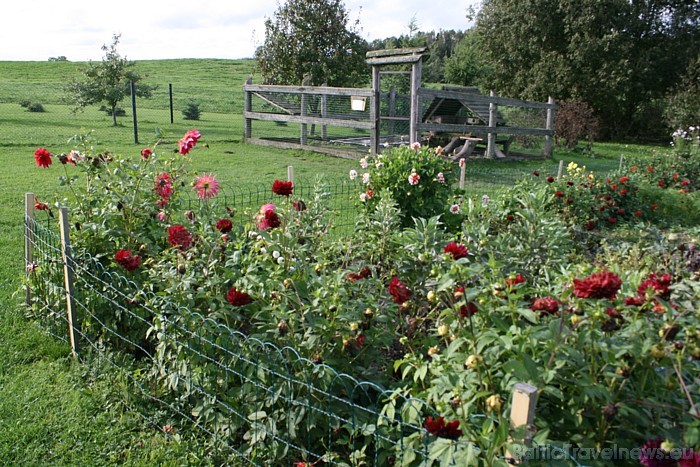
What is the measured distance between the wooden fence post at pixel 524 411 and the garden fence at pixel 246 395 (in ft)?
0.55

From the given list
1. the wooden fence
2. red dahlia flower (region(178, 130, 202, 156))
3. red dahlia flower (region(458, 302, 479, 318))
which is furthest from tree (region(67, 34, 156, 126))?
red dahlia flower (region(458, 302, 479, 318))

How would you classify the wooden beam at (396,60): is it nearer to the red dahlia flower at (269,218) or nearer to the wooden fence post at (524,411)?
the red dahlia flower at (269,218)

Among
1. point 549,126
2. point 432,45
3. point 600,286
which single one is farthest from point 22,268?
point 432,45

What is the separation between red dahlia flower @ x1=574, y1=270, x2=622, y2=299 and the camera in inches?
66.4

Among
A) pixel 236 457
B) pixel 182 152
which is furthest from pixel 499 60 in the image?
pixel 236 457

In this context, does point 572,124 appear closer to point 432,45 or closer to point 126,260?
point 126,260

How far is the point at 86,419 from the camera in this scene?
117 inches

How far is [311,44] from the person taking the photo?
16359mm

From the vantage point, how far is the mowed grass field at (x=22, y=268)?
9.10 feet

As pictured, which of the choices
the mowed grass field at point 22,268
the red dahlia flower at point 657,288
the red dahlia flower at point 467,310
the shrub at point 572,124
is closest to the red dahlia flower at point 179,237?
the mowed grass field at point 22,268

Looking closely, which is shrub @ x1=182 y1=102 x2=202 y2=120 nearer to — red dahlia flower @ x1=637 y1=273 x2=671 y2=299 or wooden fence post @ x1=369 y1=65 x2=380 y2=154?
wooden fence post @ x1=369 y1=65 x2=380 y2=154

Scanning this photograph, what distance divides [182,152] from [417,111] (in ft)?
23.9

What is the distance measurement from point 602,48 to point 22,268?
20.3 meters

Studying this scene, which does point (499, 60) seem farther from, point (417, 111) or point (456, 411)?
point (456, 411)
